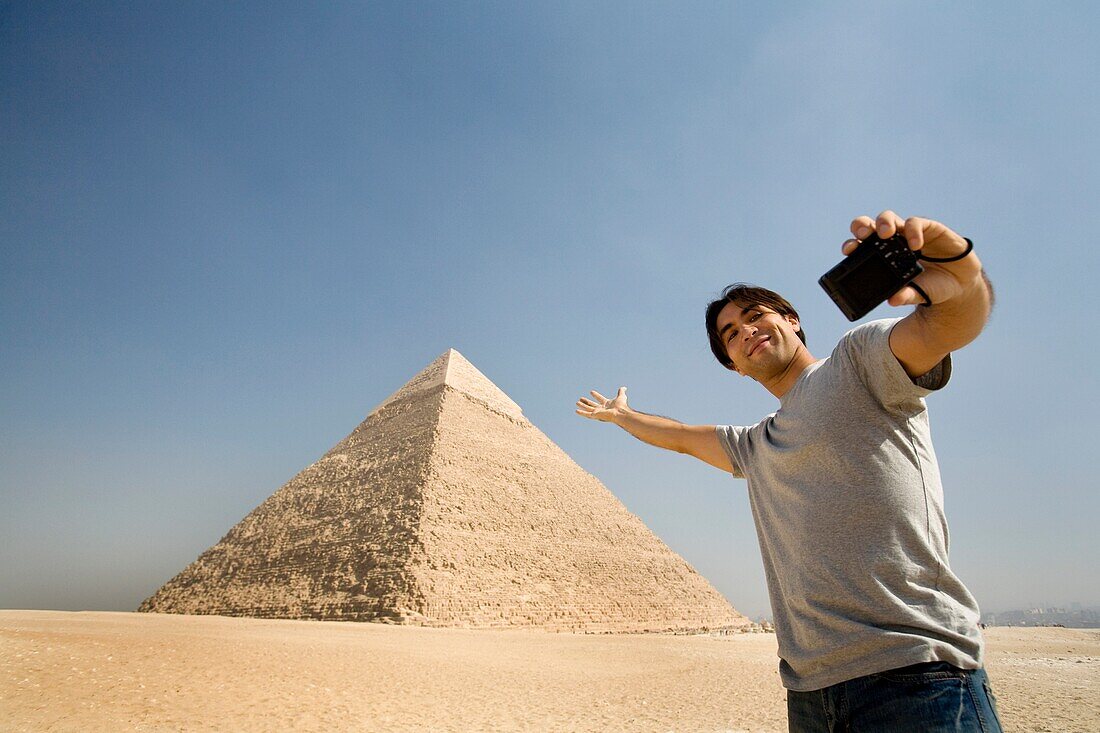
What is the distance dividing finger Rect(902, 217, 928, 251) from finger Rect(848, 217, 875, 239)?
0.25ft

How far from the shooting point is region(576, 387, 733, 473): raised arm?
6.50 feet

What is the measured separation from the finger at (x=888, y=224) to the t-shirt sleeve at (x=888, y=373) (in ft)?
0.63

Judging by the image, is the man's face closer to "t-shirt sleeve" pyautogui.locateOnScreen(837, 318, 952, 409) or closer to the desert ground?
"t-shirt sleeve" pyautogui.locateOnScreen(837, 318, 952, 409)

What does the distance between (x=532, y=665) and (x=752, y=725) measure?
5.64 metres

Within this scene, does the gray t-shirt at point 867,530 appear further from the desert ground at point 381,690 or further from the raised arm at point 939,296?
the desert ground at point 381,690

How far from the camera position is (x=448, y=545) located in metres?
27.3

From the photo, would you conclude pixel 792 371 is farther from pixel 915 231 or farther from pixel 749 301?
pixel 915 231

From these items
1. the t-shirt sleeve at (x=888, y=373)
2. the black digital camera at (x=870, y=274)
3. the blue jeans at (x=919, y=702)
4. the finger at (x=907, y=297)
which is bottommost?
the blue jeans at (x=919, y=702)

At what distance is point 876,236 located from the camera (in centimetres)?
125

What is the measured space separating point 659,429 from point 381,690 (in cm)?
754

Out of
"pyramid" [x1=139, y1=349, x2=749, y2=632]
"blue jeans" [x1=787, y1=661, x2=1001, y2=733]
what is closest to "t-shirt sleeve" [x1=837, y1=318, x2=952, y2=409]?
"blue jeans" [x1=787, y1=661, x2=1001, y2=733]

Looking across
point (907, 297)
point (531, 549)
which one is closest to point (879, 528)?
point (907, 297)

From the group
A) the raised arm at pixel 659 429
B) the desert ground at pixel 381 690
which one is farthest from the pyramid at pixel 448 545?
the raised arm at pixel 659 429

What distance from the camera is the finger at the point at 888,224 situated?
116 centimetres
